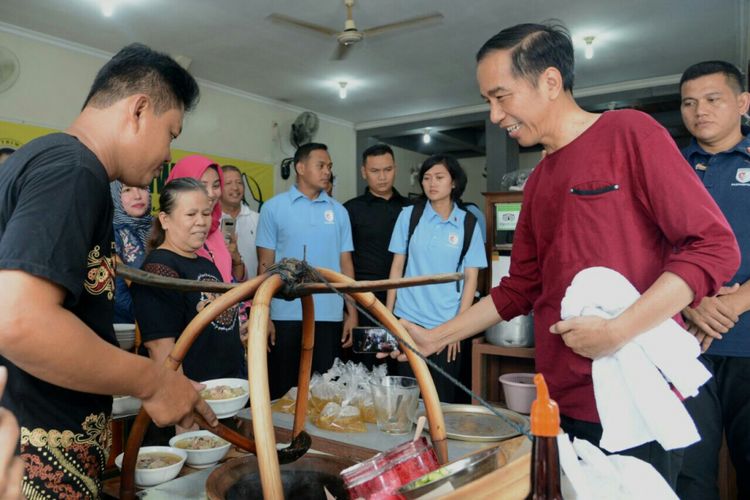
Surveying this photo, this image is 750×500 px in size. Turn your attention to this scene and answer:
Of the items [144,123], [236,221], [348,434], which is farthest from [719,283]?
[236,221]

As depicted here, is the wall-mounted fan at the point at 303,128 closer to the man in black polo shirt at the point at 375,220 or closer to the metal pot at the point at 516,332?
the man in black polo shirt at the point at 375,220

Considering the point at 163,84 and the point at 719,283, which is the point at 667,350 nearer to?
the point at 719,283

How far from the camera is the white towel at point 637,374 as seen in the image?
940 mm

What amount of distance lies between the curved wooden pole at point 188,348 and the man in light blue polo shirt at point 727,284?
154 centimetres

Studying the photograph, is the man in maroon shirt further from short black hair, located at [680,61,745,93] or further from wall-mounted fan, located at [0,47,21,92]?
wall-mounted fan, located at [0,47,21,92]

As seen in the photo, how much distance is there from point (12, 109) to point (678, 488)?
202 inches

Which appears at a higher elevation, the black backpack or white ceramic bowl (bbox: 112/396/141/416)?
the black backpack

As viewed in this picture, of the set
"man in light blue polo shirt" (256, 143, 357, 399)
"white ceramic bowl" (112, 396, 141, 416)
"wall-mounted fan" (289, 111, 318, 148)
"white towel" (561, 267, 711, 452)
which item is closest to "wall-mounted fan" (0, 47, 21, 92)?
"man in light blue polo shirt" (256, 143, 357, 399)

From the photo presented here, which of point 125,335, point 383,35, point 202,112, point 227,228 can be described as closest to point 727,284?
point 125,335

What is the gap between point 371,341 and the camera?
1.68m

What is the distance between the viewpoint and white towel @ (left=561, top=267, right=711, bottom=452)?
94 centimetres

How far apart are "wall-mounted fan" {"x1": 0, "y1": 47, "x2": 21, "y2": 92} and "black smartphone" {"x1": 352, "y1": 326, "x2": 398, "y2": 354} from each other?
421cm

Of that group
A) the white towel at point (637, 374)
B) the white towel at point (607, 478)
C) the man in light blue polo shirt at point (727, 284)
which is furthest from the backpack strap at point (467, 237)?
the white towel at point (607, 478)

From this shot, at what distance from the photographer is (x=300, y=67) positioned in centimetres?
558
